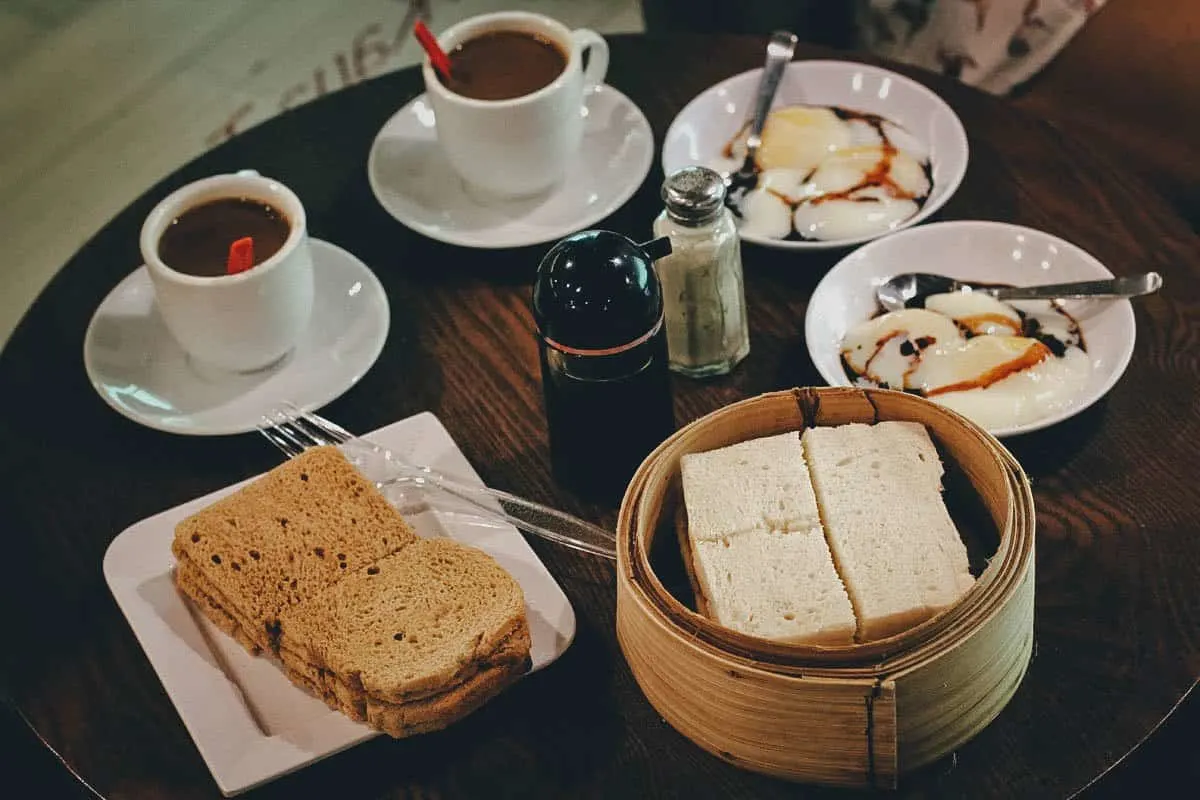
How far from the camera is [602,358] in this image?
958mm

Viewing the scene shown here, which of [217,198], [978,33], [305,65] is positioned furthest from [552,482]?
[305,65]

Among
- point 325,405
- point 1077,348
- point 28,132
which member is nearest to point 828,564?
point 1077,348

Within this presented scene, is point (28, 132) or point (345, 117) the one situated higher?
point (345, 117)

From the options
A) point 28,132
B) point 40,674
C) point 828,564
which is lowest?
point 28,132

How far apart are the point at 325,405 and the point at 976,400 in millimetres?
601

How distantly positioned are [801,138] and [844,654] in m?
0.76

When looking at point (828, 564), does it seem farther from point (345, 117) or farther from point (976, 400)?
point (345, 117)

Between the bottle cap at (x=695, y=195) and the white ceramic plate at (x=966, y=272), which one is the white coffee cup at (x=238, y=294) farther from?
the white ceramic plate at (x=966, y=272)

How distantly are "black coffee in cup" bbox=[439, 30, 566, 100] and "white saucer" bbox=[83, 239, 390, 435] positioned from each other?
0.75 ft

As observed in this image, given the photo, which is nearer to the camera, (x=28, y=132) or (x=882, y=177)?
(x=882, y=177)

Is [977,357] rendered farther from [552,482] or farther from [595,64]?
[595,64]

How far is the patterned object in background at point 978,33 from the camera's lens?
1768 millimetres

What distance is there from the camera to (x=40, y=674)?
3.18ft

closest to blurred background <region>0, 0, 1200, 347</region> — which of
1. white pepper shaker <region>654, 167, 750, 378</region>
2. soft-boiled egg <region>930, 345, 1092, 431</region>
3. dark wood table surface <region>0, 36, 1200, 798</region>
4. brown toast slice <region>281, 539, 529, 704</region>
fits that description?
dark wood table surface <region>0, 36, 1200, 798</region>
